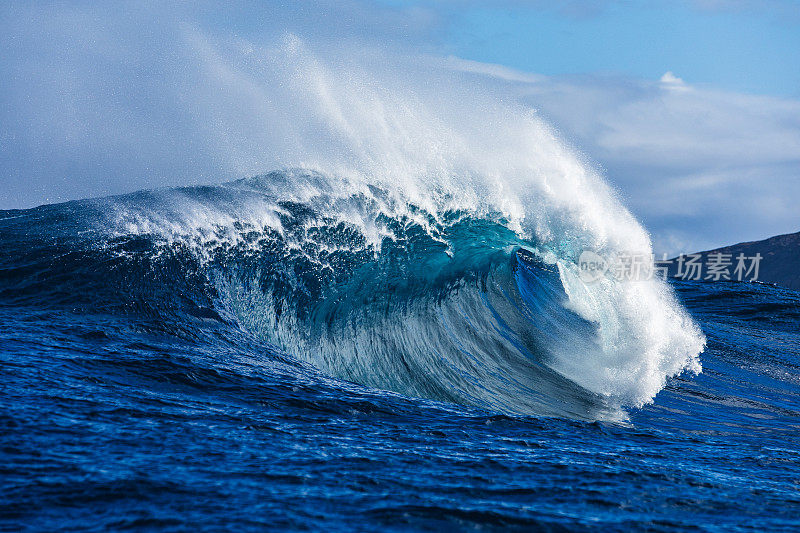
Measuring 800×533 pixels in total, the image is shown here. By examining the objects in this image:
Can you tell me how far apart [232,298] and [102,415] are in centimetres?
356

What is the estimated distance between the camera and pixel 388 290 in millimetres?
9219

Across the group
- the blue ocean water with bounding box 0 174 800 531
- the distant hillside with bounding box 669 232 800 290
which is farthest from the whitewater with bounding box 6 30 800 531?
the distant hillside with bounding box 669 232 800 290

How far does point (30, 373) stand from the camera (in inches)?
193

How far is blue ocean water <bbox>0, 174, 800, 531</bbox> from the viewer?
3.42 metres

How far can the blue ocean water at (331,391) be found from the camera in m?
3.42

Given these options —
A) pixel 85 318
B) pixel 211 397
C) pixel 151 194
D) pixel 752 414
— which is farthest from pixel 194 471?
pixel 151 194

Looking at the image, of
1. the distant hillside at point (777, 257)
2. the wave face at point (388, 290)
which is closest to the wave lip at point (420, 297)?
the wave face at point (388, 290)

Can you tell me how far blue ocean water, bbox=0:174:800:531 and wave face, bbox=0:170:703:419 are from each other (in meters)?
0.04

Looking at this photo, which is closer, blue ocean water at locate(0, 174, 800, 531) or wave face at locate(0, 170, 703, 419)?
blue ocean water at locate(0, 174, 800, 531)

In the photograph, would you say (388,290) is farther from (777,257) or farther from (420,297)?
(777,257)

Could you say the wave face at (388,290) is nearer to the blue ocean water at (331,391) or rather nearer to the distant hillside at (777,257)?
the blue ocean water at (331,391)

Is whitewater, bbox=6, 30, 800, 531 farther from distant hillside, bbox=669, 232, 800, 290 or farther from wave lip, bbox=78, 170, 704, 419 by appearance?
distant hillside, bbox=669, 232, 800, 290

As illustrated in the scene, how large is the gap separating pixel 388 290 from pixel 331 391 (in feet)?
11.6

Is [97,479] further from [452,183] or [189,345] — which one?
[452,183]
